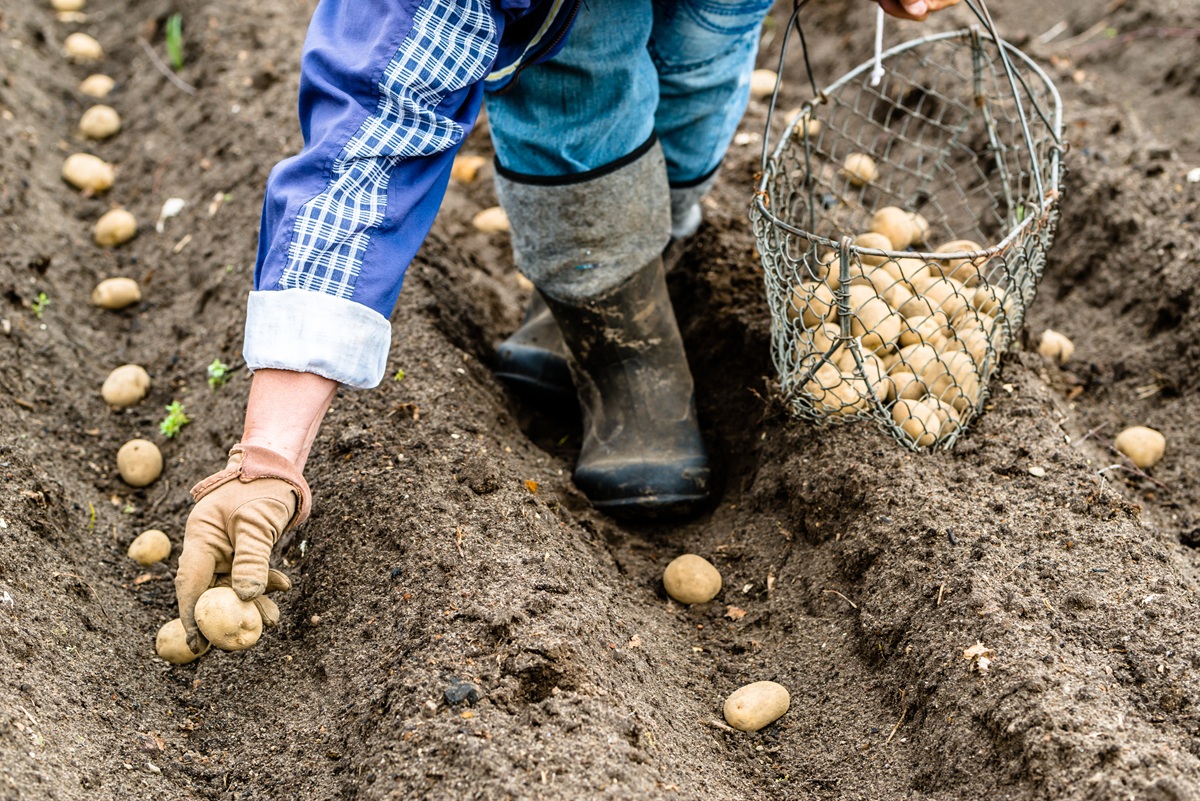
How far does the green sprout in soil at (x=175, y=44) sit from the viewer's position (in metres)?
3.26

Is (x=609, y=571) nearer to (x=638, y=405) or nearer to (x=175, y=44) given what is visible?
(x=638, y=405)

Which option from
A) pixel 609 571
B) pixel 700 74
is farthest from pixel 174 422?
pixel 700 74

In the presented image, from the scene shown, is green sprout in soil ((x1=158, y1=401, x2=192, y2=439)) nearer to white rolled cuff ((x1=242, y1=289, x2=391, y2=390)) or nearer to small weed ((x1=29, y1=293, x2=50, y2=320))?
small weed ((x1=29, y1=293, x2=50, y2=320))

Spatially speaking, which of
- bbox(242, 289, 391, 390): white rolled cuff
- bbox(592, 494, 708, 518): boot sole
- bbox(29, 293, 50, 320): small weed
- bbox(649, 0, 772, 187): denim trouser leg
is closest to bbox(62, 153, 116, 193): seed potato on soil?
bbox(29, 293, 50, 320): small weed

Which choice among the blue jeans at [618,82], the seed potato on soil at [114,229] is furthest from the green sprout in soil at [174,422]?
the blue jeans at [618,82]

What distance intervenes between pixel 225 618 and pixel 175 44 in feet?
8.23

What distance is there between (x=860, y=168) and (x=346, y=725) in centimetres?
191

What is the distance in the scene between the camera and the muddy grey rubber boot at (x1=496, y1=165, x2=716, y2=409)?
86.5 inches

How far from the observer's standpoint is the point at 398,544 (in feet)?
5.53

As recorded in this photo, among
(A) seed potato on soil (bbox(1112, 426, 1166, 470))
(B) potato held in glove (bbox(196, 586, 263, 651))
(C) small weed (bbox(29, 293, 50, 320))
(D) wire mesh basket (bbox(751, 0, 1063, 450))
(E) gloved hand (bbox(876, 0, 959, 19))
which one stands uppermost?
(E) gloved hand (bbox(876, 0, 959, 19))

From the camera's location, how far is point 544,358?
2195 mm

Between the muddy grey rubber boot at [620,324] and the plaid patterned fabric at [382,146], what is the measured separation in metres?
0.46

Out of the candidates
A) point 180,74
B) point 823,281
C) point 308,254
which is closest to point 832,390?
point 823,281

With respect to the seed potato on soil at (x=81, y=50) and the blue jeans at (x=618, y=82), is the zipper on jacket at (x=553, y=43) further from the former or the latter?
the seed potato on soil at (x=81, y=50)
